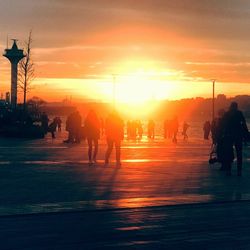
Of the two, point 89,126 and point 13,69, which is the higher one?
point 13,69

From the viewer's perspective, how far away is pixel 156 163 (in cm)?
2042

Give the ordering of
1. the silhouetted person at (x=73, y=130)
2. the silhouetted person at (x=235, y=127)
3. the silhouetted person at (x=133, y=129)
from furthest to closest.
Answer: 1. the silhouetted person at (x=133, y=129)
2. the silhouetted person at (x=73, y=130)
3. the silhouetted person at (x=235, y=127)

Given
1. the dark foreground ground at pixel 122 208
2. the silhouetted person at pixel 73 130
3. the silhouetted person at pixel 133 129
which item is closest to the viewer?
the dark foreground ground at pixel 122 208

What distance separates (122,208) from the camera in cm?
1063

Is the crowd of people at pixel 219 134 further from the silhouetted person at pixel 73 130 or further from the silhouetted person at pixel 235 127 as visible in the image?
the silhouetted person at pixel 73 130

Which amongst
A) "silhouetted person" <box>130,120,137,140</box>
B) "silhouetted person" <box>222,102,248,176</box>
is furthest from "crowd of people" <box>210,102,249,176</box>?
"silhouetted person" <box>130,120,137,140</box>

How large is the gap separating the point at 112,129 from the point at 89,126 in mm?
1133

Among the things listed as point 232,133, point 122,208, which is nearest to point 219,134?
point 232,133

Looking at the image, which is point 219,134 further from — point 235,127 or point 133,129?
point 133,129

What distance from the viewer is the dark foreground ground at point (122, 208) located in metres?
8.06

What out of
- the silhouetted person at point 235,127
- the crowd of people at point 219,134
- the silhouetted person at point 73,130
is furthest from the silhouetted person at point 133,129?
the silhouetted person at point 235,127

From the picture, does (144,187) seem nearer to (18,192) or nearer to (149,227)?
(18,192)

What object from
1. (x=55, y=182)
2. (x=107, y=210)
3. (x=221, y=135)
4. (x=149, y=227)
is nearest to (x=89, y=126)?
(x=221, y=135)

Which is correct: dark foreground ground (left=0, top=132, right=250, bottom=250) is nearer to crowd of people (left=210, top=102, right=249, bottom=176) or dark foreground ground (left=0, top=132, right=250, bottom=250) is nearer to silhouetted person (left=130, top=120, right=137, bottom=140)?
crowd of people (left=210, top=102, right=249, bottom=176)
